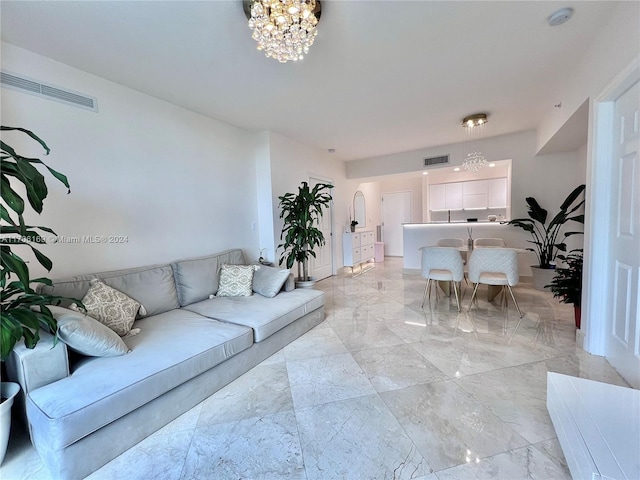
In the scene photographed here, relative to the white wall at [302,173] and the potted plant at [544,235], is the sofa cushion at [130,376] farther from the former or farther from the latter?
the potted plant at [544,235]

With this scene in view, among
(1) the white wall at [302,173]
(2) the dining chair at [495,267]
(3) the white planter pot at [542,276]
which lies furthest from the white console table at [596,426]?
(1) the white wall at [302,173]

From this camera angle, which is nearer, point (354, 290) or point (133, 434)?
point (133, 434)

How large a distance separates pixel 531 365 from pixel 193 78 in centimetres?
387

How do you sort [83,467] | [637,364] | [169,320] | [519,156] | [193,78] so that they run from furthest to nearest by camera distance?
[519,156] → [193,78] → [169,320] → [637,364] → [83,467]

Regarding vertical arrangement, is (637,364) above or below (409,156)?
below

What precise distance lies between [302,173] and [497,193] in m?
4.83

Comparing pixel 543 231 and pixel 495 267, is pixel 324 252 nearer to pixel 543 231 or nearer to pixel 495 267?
pixel 495 267

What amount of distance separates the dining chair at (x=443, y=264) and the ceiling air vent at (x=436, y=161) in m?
2.42

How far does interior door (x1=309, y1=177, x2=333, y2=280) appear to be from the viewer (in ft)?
17.1

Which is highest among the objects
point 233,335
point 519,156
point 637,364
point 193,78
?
point 193,78

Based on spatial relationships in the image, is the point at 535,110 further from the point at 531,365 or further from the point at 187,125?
the point at 187,125

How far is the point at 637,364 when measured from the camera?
1.72 meters

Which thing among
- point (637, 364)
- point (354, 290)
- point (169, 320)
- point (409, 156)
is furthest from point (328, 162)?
point (637, 364)

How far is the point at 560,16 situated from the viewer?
72.7 inches
